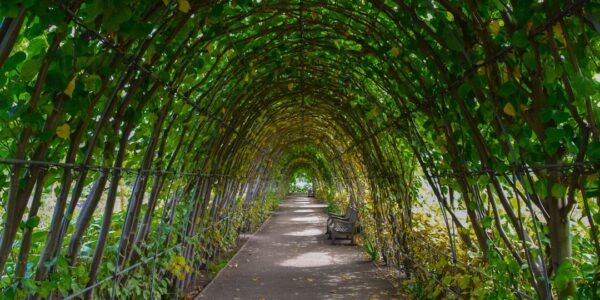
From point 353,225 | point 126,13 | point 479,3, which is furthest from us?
point 353,225

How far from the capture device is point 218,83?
351cm

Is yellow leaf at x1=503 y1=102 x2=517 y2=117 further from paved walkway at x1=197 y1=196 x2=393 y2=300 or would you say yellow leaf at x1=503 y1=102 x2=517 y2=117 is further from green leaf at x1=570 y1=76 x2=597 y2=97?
paved walkway at x1=197 y1=196 x2=393 y2=300

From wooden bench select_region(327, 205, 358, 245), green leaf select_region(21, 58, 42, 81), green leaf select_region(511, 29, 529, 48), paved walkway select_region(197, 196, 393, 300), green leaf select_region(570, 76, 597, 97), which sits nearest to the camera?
green leaf select_region(570, 76, 597, 97)

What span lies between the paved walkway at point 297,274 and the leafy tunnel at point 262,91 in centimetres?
57

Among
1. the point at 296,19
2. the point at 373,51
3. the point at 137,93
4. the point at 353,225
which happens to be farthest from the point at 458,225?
the point at 353,225

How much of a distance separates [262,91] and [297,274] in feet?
8.11

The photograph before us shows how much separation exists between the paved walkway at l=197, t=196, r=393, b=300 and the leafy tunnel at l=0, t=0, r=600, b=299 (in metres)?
0.57

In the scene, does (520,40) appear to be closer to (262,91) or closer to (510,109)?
(510,109)

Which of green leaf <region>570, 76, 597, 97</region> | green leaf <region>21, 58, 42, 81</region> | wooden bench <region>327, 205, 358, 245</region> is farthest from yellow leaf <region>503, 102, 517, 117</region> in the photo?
wooden bench <region>327, 205, 358, 245</region>

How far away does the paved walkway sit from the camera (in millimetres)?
4773

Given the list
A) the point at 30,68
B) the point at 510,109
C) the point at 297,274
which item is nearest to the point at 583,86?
the point at 510,109

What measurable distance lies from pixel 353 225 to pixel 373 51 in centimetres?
582

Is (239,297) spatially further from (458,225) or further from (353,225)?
(353,225)

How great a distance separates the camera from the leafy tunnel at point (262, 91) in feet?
4.93
